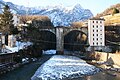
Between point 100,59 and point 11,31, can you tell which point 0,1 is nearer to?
point 11,31

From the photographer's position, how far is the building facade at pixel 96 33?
270 ft

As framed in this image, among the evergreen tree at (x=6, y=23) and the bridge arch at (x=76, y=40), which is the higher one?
the evergreen tree at (x=6, y=23)

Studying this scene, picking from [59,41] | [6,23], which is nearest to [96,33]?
[59,41]

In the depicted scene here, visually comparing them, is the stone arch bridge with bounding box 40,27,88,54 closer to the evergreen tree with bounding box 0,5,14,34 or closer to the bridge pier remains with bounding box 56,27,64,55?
the bridge pier remains with bounding box 56,27,64,55

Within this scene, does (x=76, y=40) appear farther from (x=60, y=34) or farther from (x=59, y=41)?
(x=59, y=41)

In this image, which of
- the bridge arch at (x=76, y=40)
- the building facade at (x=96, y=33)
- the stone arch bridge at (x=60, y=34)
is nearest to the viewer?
the building facade at (x=96, y=33)

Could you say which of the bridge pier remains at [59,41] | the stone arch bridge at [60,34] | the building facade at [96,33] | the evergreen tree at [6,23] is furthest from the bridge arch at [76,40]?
the evergreen tree at [6,23]

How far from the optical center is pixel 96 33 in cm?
8281

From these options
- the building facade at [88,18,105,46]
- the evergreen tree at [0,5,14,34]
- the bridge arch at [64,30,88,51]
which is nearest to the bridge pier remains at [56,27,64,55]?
the bridge arch at [64,30,88,51]

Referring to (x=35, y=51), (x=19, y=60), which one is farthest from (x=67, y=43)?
(x=19, y=60)

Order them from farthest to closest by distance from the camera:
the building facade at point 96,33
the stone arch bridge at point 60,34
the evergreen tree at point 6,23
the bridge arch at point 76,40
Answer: the bridge arch at point 76,40 < the stone arch bridge at point 60,34 < the building facade at point 96,33 < the evergreen tree at point 6,23

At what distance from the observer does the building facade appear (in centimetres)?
8225

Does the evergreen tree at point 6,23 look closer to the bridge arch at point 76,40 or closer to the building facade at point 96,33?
the bridge arch at point 76,40

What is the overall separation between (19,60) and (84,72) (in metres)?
15.8
